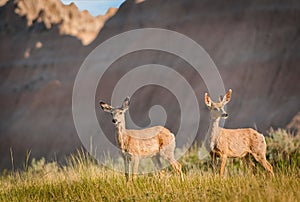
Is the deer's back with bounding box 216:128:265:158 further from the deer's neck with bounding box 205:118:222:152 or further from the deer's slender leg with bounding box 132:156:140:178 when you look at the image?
the deer's slender leg with bounding box 132:156:140:178

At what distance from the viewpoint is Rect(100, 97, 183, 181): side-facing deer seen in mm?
7180

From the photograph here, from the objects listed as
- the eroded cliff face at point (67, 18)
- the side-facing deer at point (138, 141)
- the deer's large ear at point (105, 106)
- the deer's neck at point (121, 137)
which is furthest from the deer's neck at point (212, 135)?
the eroded cliff face at point (67, 18)

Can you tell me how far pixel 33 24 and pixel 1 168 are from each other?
10.8m

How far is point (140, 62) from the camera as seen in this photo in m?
28.8

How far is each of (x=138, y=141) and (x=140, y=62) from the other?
21.6 meters

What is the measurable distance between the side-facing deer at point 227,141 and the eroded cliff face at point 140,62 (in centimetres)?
1485

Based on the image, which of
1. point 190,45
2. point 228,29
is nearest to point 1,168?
point 190,45

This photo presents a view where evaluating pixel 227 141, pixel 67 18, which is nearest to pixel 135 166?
pixel 227 141

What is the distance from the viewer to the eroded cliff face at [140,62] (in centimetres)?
2412

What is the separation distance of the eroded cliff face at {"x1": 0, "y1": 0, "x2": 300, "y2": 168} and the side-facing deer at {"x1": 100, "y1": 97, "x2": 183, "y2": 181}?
593 inches

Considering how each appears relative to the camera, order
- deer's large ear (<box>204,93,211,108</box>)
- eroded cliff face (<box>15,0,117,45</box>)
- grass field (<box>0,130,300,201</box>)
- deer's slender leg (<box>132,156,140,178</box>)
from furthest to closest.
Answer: eroded cliff face (<box>15,0,117,45</box>) < deer's slender leg (<box>132,156,140,178</box>) < deer's large ear (<box>204,93,211,108</box>) < grass field (<box>0,130,300,201</box>)

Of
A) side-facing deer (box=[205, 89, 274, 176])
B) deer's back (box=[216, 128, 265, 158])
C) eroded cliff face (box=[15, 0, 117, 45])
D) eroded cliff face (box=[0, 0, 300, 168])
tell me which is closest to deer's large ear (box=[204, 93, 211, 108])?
side-facing deer (box=[205, 89, 274, 176])

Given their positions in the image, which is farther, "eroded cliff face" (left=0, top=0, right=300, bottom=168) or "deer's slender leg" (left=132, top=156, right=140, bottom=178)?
"eroded cliff face" (left=0, top=0, right=300, bottom=168)

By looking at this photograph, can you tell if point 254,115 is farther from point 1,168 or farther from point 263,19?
point 1,168
